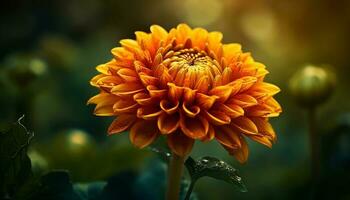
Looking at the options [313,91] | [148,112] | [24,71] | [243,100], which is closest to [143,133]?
[148,112]

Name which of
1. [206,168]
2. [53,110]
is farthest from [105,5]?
[206,168]

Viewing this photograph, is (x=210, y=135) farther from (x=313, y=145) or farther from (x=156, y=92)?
(x=313, y=145)

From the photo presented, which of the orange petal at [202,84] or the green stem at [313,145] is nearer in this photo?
the orange petal at [202,84]

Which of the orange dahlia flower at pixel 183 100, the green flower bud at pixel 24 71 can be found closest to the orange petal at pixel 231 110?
the orange dahlia flower at pixel 183 100

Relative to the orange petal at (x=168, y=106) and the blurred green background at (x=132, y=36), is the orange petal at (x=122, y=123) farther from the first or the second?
the blurred green background at (x=132, y=36)

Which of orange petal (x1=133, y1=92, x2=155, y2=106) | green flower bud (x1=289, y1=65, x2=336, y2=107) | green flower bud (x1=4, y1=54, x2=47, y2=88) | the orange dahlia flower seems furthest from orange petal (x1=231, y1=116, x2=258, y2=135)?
green flower bud (x1=4, y1=54, x2=47, y2=88)

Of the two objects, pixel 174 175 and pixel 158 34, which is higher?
pixel 158 34

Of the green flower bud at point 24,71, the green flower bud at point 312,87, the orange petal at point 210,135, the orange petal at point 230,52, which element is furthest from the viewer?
the green flower bud at point 24,71
